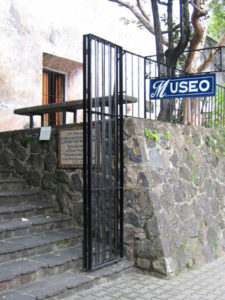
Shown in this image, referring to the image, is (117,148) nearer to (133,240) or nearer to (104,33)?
(133,240)

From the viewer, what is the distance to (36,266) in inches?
187

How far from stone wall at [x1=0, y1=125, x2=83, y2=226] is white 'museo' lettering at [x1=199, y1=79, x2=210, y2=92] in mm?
2261

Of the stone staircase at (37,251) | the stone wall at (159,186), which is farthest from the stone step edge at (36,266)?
the stone wall at (159,186)

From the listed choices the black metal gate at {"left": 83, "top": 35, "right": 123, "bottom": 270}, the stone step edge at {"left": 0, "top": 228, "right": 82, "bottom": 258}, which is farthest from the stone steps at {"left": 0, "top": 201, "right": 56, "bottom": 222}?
the black metal gate at {"left": 83, "top": 35, "right": 123, "bottom": 270}

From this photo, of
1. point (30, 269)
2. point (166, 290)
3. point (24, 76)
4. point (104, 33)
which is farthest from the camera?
point (104, 33)

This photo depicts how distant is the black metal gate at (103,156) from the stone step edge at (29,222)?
75cm

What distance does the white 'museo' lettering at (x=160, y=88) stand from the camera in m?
6.61

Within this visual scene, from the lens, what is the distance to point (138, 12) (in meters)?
10.4

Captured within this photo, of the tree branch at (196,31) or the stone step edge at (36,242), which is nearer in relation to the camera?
the stone step edge at (36,242)

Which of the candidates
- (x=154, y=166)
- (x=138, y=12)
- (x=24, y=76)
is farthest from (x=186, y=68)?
(x=154, y=166)

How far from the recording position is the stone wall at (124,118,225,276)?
224 inches

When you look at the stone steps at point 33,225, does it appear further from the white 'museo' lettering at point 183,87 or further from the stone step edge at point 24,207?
the white 'museo' lettering at point 183,87

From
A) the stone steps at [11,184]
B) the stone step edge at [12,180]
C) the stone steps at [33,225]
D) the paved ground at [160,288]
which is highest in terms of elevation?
the stone step edge at [12,180]

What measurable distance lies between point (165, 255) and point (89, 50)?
2.88m
